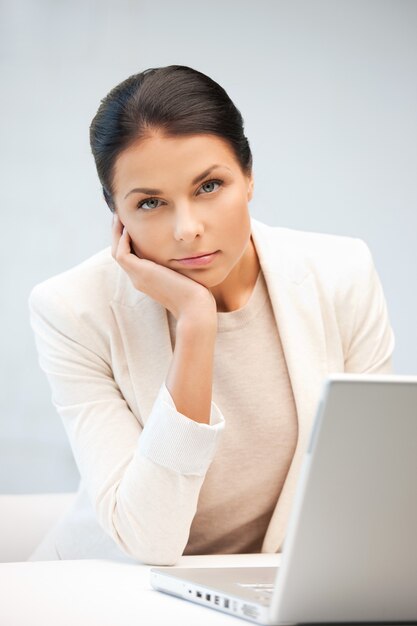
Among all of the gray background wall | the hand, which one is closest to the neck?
the hand

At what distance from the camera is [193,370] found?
1651mm

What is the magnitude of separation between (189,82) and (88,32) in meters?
1.97

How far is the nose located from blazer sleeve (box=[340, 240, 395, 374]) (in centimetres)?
41

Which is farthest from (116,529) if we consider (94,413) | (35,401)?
(35,401)

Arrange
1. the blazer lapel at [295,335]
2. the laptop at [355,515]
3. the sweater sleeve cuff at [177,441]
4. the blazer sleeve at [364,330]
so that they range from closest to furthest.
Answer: the laptop at [355,515] < the sweater sleeve cuff at [177,441] < the blazer lapel at [295,335] < the blazer sleeve at [364,330]

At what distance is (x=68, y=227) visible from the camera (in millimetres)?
3580

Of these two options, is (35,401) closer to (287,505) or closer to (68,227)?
(68,227)

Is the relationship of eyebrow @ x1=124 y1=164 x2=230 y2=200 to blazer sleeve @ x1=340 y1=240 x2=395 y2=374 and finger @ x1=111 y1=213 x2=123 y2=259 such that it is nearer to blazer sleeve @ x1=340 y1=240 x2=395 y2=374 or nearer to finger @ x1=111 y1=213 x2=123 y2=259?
finger @ x1=111 y1=213 x2=123 y2=259

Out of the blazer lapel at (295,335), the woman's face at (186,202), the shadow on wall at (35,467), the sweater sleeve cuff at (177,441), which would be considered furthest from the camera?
Result: the shadow on wall at (35,467)

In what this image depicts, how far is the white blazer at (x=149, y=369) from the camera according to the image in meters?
1.59

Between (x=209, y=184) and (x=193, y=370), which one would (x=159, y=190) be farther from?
(x=193, y=370)

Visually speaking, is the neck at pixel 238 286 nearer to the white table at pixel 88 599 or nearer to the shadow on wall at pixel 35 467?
the white table at pixel 88 599

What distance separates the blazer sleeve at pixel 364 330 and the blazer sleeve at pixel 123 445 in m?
0.39

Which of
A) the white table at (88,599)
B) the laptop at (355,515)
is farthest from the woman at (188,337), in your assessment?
the laptop at (355,515)
